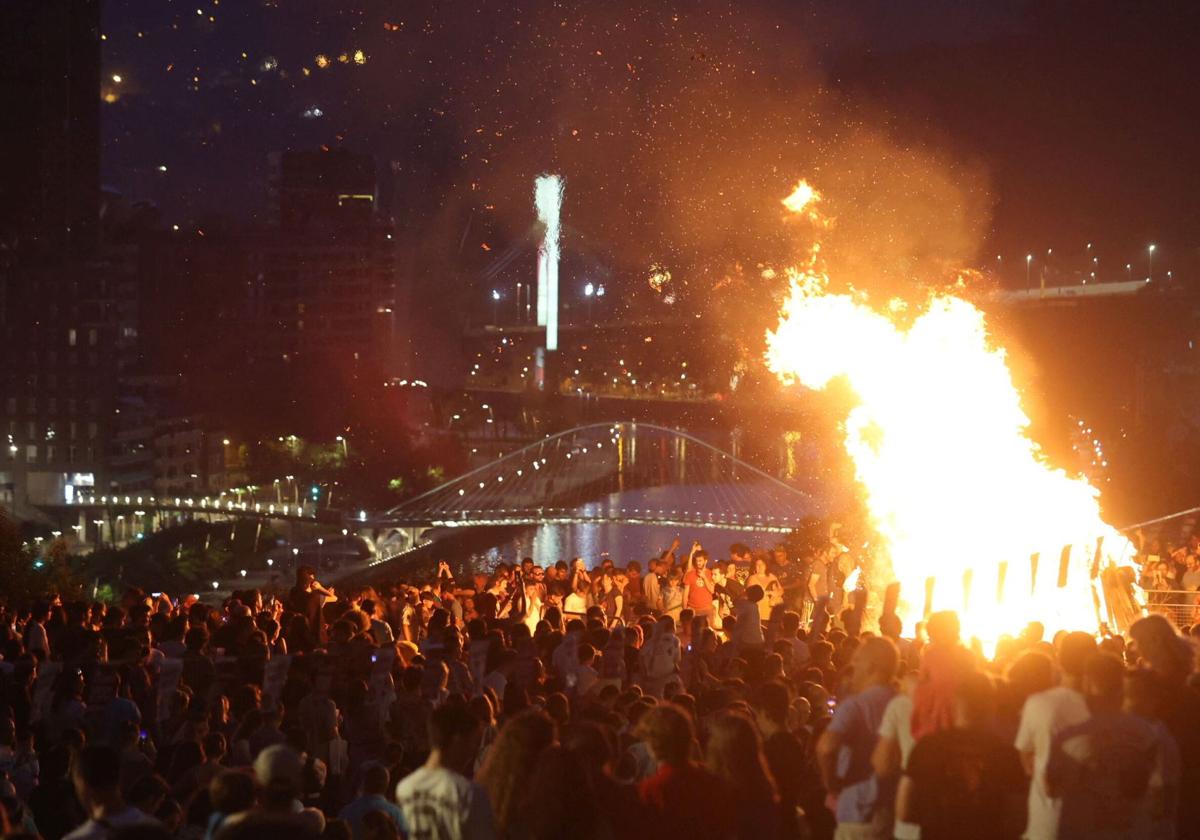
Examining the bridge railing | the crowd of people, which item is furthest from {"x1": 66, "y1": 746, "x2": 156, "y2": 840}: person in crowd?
the bridge railing

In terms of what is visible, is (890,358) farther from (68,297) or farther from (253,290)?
(253,290)

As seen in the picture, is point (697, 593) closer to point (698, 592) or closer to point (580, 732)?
point (698, 592)

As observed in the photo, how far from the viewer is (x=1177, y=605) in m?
15.3

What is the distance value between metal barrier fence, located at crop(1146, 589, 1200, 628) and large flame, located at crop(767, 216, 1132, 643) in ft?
1.91

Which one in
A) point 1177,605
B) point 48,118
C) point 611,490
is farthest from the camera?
point 48,118

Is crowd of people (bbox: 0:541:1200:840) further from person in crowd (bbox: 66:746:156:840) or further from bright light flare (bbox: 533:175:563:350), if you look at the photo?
bright light flare (bbox: 533:175:563:350)

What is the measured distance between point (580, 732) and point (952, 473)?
536 inches

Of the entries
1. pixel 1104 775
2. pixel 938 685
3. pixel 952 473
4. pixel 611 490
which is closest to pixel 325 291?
pixel 611 490

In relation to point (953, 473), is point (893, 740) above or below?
below

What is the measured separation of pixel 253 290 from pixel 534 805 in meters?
128

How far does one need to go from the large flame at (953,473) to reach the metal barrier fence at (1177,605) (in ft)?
1.91

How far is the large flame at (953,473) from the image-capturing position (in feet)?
52.3

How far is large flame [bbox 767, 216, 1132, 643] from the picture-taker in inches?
627

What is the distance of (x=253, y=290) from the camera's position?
12950 cm
